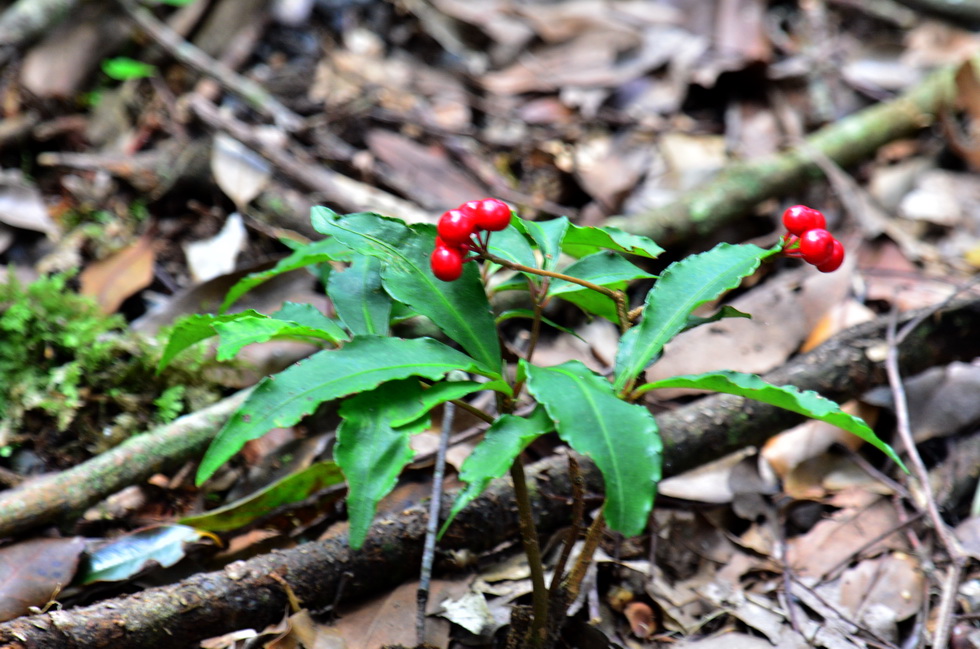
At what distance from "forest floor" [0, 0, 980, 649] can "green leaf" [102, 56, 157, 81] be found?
19mm

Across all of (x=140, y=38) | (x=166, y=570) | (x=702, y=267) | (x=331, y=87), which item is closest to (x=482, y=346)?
(x=702, y=267)

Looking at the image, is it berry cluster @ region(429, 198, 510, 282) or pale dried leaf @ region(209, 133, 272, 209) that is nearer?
berry cluster @ region(429, 198, 510, 282)

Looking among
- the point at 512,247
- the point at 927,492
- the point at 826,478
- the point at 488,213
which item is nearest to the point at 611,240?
the point at 512,247

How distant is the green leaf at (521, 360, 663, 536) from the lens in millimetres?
1293

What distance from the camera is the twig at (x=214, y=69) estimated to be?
359cm

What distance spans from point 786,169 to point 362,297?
2.48m

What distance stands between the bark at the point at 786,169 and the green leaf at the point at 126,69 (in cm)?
218

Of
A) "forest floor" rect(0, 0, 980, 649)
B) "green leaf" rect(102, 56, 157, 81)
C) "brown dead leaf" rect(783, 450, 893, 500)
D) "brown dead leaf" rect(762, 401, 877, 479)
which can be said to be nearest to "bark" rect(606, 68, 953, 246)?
"forest floor" rect(0, 0, 980, 649)

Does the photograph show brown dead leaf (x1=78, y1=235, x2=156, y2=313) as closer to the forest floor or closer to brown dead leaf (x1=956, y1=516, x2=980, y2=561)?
the forest floor

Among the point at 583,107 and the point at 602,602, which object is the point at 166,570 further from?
the point at 583,107

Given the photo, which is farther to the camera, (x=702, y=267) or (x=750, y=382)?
(x=702, y=267)

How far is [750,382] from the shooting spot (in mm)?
1402

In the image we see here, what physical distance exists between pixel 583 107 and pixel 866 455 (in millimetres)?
2305

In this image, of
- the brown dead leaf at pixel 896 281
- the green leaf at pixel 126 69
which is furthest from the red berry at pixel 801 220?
the green leaf at pixel 126 69
